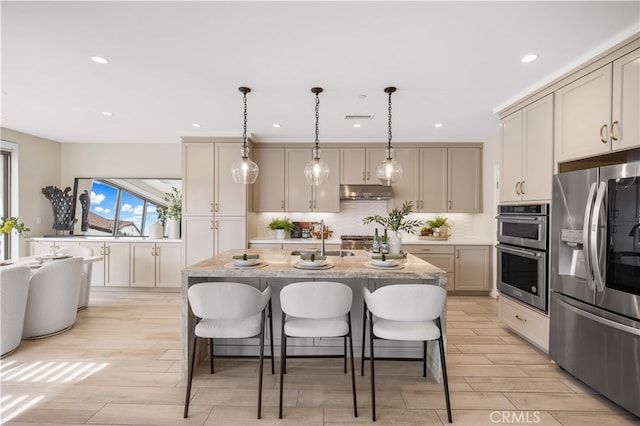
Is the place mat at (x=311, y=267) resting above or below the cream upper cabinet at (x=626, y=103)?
below

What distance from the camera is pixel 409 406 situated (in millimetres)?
2123

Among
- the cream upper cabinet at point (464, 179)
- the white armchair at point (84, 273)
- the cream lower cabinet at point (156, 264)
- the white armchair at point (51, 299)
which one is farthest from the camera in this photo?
the cream upper cabinet at point (464, 179)

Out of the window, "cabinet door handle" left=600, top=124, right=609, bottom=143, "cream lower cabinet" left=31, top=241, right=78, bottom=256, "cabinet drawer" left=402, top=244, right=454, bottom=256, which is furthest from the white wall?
"cabinet door handle" left=600, top=124, right=609, bottom=143

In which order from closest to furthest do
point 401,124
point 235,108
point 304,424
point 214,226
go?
point 304,424, point 235,108, point 401,124, point 214,226

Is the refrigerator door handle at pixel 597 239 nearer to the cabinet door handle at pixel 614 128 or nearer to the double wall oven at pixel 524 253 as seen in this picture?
the cabinet door handle at pixel 614 128

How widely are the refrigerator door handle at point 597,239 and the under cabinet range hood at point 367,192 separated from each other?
2.90m

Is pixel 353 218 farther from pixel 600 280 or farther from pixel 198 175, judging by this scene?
pixel 600 280

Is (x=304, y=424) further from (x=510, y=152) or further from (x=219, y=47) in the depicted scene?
(x=510, y=152)

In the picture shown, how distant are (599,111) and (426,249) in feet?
9.29

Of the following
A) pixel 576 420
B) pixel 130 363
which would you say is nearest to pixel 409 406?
pixel 576 420

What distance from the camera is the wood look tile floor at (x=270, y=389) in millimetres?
2010

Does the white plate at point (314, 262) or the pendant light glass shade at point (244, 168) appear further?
the pendant light glass shade at point (244, 168)

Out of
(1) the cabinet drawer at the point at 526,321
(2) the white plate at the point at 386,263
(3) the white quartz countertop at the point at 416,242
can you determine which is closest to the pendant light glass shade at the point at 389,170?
(2) the white plate at the point at 386,263

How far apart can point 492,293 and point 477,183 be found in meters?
1.73
